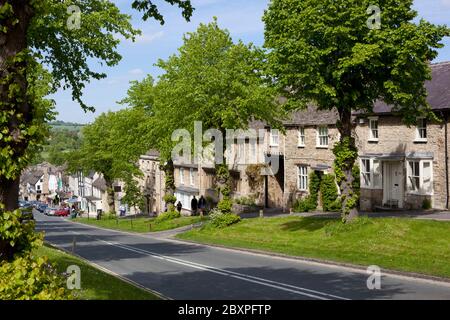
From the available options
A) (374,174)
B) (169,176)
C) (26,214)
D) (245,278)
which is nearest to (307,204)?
(374,174)

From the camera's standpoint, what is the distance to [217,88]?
1359 inches

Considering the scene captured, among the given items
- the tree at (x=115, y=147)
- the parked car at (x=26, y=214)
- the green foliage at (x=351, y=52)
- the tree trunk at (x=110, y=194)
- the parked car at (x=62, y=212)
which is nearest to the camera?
the parked car at (x=26, y=214)

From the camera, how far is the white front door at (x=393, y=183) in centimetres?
3575

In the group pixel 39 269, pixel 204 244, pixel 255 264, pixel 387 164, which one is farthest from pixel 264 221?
pixel 39 269

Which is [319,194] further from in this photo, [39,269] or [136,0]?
[39,269]

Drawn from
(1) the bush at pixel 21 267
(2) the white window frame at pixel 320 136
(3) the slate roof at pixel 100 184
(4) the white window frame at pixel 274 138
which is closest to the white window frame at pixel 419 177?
(2) the white window frame at pixel 320 136

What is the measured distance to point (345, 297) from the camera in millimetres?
15336

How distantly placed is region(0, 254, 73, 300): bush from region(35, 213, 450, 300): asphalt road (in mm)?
6572

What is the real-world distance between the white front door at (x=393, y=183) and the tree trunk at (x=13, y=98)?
101ft

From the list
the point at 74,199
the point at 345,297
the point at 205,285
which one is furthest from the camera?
the point at 74,199

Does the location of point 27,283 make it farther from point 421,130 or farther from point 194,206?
point 194,206

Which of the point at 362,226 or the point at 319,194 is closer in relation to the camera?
the point at 362,226

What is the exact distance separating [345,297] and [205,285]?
4.66 m

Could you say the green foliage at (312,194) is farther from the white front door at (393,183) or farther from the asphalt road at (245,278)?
the asphalt road at (245,278)
